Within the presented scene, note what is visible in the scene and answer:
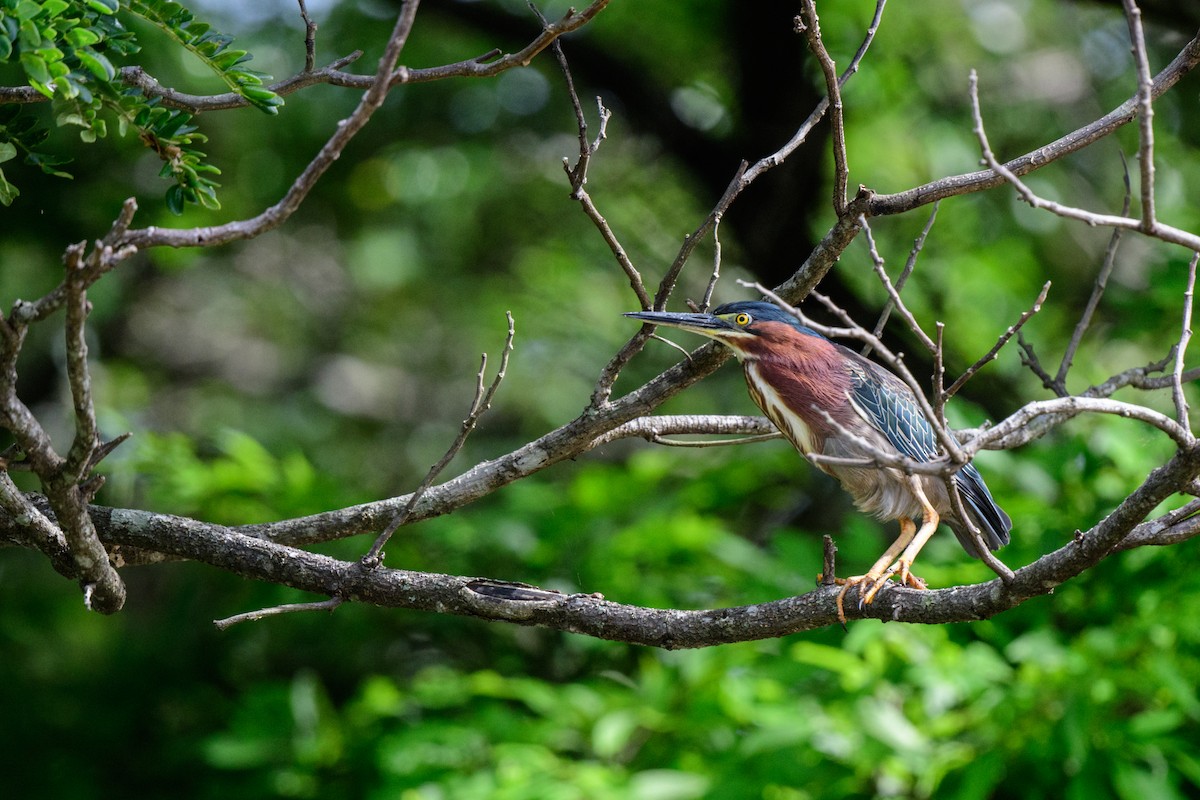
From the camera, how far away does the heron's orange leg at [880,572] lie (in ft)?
7.41

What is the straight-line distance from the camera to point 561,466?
730 cm

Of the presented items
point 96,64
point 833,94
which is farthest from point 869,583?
point 96,64

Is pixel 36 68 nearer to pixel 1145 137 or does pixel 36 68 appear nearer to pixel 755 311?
pixel 1145 137

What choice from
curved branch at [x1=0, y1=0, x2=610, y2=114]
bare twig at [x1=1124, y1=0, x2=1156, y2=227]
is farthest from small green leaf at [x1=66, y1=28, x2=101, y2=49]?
bare twig at [x1=1124, y1=0, x2=1156, y2=227]

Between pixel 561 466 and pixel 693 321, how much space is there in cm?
445

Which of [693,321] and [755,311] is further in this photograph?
[755,311]

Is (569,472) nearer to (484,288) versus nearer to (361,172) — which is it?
(484,288)

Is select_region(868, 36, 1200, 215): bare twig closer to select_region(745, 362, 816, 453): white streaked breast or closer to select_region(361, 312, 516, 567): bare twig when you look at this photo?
select_region(745, 362, 816, 453): white streaked breast

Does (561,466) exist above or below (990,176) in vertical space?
above

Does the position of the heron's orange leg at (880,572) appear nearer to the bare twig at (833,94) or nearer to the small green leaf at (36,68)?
the bare twig at (833,94)

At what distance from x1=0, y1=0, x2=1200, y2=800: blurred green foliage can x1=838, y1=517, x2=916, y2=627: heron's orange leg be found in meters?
0.79

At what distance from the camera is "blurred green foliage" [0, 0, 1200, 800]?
4027 millimetres

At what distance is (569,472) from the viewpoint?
7168 millimetres

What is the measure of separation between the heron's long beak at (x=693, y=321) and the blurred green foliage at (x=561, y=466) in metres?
1.21
